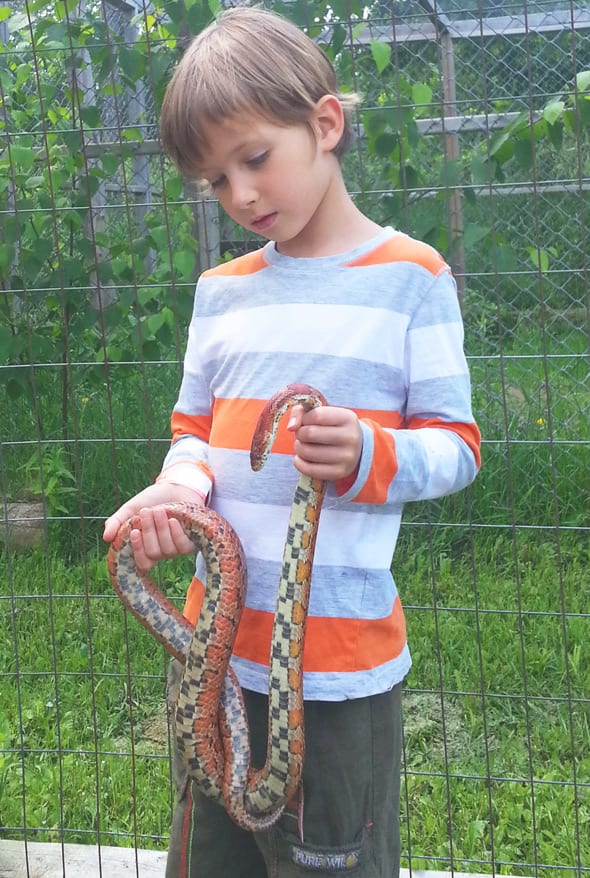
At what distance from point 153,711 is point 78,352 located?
1489mm

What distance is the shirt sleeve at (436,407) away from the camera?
138cm

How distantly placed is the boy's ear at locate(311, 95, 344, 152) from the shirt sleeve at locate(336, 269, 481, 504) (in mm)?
246

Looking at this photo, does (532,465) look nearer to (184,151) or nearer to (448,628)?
(448,628)

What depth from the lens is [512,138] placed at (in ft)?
8.09

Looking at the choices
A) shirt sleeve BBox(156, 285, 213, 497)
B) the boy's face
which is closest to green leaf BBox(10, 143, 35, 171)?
shirt sleeve BBox(156, 285, 213, 497)

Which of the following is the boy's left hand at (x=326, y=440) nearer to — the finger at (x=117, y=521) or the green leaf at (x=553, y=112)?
the finger at (x=117, y=521)

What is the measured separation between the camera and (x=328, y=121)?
1495mm

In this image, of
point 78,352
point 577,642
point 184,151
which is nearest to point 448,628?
point 577,642

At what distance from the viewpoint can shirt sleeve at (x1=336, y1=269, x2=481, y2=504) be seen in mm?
1379

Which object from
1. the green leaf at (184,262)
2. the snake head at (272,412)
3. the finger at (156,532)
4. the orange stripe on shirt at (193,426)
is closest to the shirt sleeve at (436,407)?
the snake head at (272,412)

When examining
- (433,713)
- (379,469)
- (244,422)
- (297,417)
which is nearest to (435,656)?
(433,713)

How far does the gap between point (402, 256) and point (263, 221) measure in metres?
0.20

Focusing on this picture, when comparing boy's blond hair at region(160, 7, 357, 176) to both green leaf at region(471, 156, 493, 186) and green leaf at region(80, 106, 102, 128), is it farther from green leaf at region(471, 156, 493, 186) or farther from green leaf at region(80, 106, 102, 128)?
green leaf at region(80, 106, 102, 128)

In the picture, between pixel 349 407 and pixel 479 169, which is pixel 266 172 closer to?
pixel 349 407
